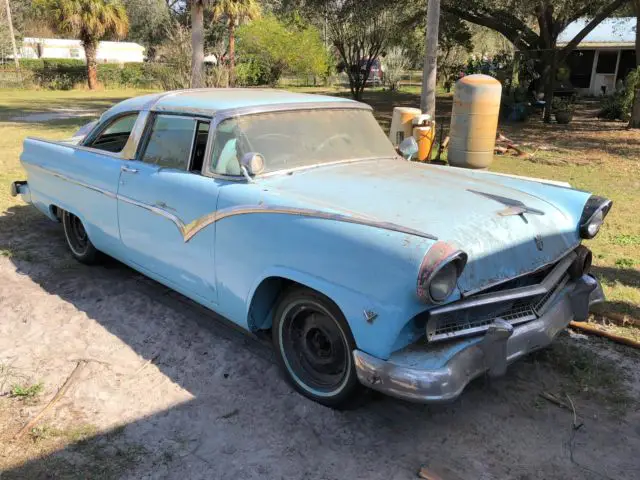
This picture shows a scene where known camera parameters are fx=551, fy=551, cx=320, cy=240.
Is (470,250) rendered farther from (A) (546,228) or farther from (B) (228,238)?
(B) (228,238)

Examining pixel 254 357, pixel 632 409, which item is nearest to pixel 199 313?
pixel 254 357

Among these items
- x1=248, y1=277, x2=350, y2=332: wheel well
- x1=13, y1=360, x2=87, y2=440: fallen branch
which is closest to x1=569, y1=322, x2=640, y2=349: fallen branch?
x1=248, y1=277, x2=350, y2=332: wheel well

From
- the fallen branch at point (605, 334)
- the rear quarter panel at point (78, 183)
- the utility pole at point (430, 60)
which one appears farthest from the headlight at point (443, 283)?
the utility pole at point (430, 60)

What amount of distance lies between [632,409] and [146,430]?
270cm

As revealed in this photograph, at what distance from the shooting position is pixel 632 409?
312 centimetres

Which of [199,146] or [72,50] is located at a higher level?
[72,50]

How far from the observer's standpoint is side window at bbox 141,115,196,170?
3820mm

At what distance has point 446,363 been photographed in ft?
8.32

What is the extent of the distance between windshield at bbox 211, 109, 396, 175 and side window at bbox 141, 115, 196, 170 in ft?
1.15

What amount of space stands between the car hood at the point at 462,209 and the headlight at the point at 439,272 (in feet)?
0.40

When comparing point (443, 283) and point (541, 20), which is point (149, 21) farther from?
point (443, 283)

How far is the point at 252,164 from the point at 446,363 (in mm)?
1603

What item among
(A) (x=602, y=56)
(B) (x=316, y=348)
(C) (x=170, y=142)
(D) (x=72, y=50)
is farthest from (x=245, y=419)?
(D) (x=72, y=50)

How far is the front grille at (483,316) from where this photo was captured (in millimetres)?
2658
